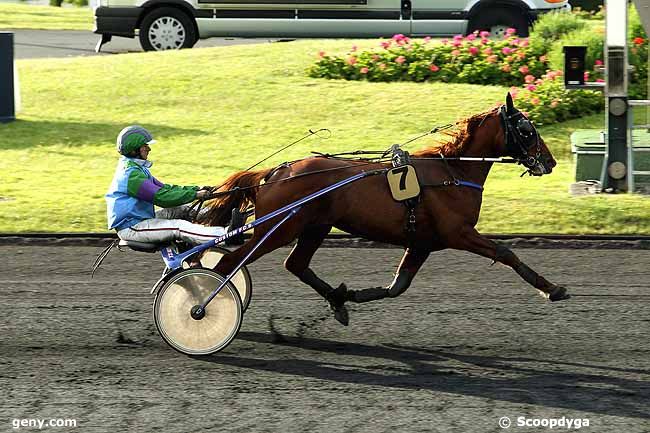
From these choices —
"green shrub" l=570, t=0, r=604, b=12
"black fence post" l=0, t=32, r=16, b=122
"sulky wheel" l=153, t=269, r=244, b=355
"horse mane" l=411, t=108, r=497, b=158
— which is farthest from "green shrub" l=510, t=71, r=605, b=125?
"green shrub" l=570, t=0, r=604, b=12

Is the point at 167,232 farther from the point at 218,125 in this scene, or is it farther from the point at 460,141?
Answer: the point at 218,125

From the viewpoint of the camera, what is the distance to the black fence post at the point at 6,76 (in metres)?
15.6

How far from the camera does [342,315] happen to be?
310 inches

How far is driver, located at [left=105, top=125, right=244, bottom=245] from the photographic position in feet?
24.6

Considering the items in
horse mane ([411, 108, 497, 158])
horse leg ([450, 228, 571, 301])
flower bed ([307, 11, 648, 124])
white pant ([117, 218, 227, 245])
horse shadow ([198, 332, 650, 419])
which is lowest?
horse shadow ([198, 332, 650, 419])

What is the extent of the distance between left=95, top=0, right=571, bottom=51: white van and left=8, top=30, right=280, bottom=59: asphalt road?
1425 mm

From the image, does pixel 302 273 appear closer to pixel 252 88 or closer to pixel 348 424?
pixel 348 424

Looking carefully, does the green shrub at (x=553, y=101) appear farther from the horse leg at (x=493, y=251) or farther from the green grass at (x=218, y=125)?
the horse leg at (x=493, y=251)

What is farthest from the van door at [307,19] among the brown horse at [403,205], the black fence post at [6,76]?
the brown horse at [403,205]

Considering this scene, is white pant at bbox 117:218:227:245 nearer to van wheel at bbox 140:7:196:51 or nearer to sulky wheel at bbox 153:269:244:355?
sulky wheel at bbox 153:269:244:355

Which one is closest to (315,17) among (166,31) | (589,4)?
(166,31)

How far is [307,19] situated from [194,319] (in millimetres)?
11938

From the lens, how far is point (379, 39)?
1825 cm

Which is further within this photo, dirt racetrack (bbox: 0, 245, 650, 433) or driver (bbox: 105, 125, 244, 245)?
driver (bbox: 105, 125, 244, 245)
